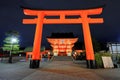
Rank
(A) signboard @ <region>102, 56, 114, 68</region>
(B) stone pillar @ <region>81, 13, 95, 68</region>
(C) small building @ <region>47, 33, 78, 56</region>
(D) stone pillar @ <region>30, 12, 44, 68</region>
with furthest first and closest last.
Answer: (C) small building @ <region>47, 33, 78, 56</region> < (D) stone pillar @ <region>30, 12, 44, 68</region> < (A) signboard @ <region>102, 56, 114, 68</region> < (B) stone pillar @ <region>81, 13, 95, 68</region>

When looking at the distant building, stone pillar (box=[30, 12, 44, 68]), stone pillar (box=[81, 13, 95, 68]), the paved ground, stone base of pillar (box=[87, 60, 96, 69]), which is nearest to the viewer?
the paved ground

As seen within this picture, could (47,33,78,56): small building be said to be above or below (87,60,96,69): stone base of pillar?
above

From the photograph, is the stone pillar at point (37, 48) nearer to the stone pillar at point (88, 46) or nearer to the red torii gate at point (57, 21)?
the red torii gate at point (57, 21)

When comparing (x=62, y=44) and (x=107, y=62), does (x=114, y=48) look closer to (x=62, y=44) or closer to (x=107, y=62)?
(x=107, y=62)

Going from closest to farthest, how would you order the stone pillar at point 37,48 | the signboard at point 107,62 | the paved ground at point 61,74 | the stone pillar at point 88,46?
the paved ground at point 61,74 → the stone pillar at point 88,46 → the signboard at point 107,62 → the stone pillar at point 37,48

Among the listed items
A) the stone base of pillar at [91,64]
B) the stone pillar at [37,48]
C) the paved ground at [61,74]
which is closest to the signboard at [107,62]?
the stone base of pillar at [91,64]

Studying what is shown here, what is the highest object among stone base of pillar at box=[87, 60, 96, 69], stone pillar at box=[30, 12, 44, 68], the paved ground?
stone pillar at box=[30, 12, 44, 68]

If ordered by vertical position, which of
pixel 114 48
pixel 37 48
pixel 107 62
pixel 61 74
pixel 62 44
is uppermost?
pixel 62 44

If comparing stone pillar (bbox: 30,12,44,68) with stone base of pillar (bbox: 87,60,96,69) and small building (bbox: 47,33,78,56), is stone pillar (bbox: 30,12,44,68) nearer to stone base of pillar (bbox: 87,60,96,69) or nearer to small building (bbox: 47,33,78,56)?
stone base of pillar (bbox: 87,60,96,69)

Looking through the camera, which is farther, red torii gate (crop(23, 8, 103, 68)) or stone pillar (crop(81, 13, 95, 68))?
red torii gate (crop(23, 8, 103, 68))

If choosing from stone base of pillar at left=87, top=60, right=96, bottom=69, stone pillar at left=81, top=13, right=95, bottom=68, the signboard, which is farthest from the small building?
stone base of pillar at left=87, top=60, right=96, bottom=69

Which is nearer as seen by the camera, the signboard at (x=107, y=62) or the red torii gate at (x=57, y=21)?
the signboard at (x=107, y=62)

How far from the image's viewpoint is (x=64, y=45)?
43.4 metres

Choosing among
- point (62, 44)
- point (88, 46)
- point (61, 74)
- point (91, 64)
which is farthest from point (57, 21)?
point (62, 44)
